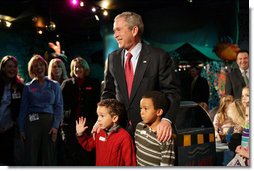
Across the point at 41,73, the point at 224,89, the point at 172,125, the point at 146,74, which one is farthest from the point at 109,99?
the point at 224,89

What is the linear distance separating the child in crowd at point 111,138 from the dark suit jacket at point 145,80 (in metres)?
0.07

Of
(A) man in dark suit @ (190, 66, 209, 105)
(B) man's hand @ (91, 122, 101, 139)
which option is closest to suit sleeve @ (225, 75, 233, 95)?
(A) man in dark suit @ (190, 66, 209, 105)

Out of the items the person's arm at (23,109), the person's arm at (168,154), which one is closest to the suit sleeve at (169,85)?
the person's arm at (168,154)

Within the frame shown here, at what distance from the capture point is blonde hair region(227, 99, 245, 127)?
232 cm

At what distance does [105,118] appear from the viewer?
2170 millimetres

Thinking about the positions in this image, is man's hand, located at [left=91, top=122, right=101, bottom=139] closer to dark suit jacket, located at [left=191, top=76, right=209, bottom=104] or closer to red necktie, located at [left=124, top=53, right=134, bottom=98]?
red necktie, located at [left=124, top=53, right=134, bottom=98]

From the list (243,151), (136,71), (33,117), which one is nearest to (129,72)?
(136,71)

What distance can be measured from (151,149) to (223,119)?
→ 58cm

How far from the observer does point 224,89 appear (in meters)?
2.34

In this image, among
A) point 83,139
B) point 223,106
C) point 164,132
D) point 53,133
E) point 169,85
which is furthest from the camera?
point 53,133

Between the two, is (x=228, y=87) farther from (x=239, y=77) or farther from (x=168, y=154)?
(x=168, y=154)

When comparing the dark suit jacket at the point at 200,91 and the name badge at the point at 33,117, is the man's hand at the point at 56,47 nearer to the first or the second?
the name badge at the point at 33,117

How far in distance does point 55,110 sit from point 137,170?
0.71m

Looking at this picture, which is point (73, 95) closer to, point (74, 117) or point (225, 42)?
point (74, 117)
